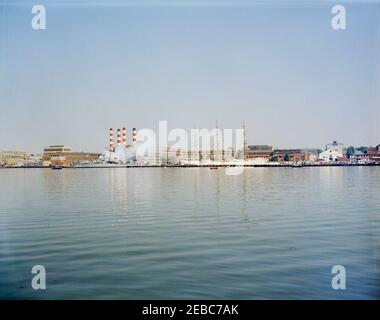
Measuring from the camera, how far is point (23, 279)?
16.3 feet

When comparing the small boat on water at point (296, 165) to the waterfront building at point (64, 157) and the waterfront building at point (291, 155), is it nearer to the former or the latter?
the waterfront building at point (291, 155)

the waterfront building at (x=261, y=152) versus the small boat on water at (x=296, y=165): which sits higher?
the waterfront building at (x=261, y=152)

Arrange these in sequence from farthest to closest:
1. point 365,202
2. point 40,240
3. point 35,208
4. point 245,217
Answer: point 365,202 → point 35,208 → point 245,217 → point 40,240

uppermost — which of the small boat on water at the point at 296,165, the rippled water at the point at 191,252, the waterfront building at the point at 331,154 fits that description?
the waterfront building at the point at 331,154

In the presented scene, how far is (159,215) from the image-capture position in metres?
9.72

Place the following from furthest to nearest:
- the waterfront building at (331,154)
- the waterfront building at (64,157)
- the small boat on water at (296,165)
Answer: the small boat on water at (296,165) → the waterfront building at (64,157) → the waterfront building at (331,154)

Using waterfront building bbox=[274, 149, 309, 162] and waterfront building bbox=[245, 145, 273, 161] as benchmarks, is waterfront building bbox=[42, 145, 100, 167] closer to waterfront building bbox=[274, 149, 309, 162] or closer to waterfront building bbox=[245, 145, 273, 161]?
waterfront building bbox=[245, 145, 273, 161]

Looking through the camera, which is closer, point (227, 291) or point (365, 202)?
point (227, 291)

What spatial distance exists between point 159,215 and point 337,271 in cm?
514

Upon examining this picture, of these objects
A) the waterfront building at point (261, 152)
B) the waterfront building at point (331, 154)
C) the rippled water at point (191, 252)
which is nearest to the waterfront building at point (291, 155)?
the waterfront building at point (261, 152)

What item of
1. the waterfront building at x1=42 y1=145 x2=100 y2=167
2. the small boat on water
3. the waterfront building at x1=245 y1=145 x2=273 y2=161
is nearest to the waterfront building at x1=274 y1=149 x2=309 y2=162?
the small boat on water

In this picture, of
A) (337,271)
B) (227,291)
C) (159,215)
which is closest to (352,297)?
(337,271)
